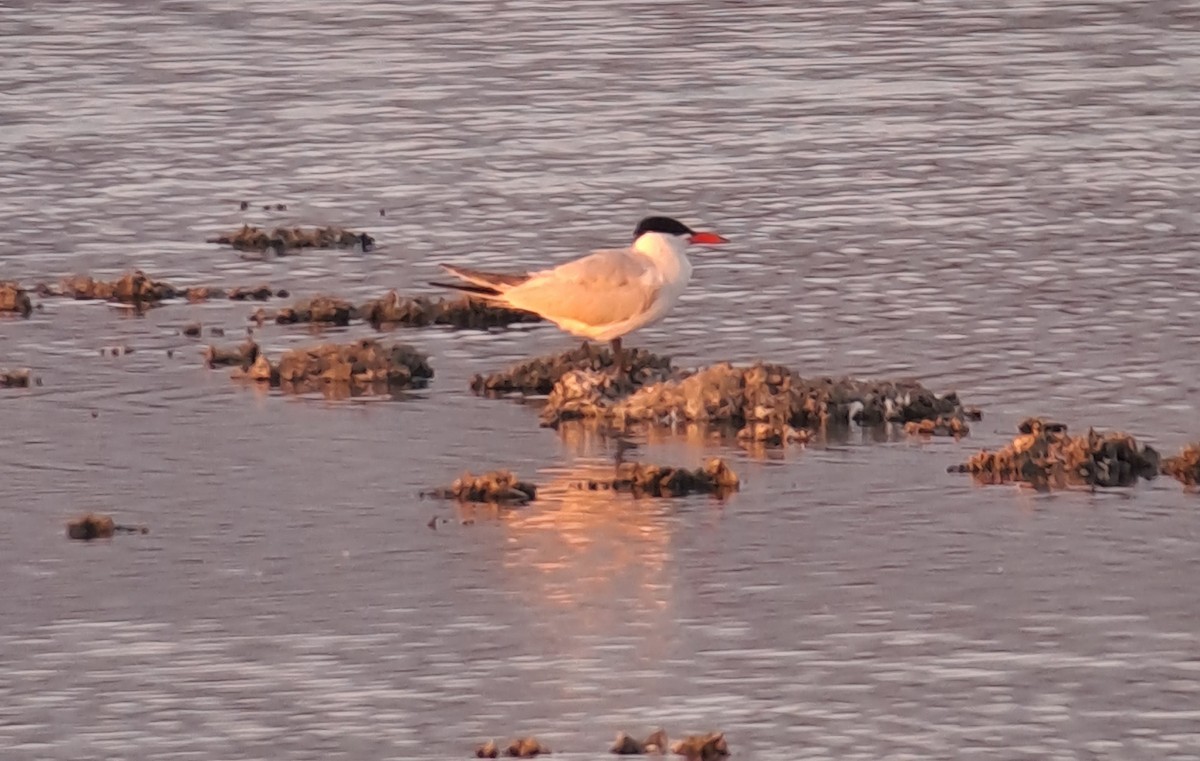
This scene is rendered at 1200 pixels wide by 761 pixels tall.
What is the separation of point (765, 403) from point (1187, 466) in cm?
209

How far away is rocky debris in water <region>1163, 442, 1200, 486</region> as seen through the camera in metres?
12.6

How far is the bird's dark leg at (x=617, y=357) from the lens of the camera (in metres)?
14.7

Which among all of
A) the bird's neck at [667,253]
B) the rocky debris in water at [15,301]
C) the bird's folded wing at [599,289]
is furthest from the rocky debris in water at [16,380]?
the bird's neck at [667,253]

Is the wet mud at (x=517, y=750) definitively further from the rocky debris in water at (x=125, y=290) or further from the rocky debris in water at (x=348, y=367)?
the rocky debris in water at (x=125, y=290)

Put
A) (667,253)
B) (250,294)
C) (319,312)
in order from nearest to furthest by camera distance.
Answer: (667,253)
(319,312)
(250,294)

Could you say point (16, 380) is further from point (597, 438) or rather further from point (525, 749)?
point (525, 749)

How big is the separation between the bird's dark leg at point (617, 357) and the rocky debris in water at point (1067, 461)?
2.37m

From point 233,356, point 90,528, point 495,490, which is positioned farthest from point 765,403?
point 90,528

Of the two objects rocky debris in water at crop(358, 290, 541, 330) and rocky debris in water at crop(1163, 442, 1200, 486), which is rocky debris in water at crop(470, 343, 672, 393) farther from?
rocky debris in water at crop(1163, 442, 1200, 486)

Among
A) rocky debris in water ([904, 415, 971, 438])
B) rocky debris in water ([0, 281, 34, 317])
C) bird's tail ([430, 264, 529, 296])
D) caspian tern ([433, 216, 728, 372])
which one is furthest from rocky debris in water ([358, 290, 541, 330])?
rocky debris in water ([904, 415, 971, 438])

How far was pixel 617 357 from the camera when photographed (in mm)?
14812

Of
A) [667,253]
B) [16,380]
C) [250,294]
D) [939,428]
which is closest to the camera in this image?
[939,428]

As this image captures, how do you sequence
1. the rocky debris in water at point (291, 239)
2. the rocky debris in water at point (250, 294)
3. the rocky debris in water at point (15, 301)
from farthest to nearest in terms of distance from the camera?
the rocky debris in water at point (291, 239), the rocky debris in water at point (250, 294), the rocky debris in water at point (15, 301)

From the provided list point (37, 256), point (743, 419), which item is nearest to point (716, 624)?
point (743, 419)
